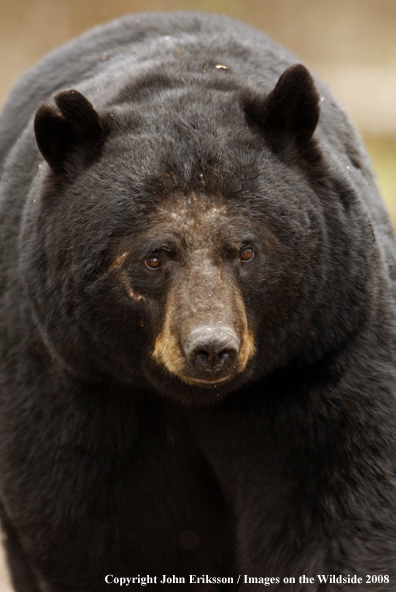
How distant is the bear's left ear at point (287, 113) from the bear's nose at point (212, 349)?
3.44ft

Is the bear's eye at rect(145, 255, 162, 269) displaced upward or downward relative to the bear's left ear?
downward

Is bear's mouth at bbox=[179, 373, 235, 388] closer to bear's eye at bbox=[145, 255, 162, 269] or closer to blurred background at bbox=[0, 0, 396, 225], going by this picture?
bear's eye at bbox=[145, 255, 162, 269]

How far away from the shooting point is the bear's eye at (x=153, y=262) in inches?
147

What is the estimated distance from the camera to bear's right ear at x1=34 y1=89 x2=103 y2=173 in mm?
3873

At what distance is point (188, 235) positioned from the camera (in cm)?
366

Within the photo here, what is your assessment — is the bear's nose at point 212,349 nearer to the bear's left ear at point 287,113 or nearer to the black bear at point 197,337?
the black bear at point 197,337

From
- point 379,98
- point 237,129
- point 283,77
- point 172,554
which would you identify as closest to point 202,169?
point 237,129

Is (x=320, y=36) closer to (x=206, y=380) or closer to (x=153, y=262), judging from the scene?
(x=153, y=262)

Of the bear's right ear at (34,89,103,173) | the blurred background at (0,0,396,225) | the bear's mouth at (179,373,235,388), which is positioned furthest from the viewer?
the blurred background at (0,0,396,225)

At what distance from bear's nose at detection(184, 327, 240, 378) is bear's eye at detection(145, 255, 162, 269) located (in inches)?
17.6

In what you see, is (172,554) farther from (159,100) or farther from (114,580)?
(159,100)

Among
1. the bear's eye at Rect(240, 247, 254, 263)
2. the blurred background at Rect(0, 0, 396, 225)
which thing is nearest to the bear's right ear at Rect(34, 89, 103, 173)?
the bear's eye at Rect(240, 247, 254, 263)

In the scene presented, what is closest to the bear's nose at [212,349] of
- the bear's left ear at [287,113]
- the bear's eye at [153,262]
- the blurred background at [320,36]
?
the bear's eye at [153,262]

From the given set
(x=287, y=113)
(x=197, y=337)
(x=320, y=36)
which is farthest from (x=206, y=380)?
(x=320, y=36)
